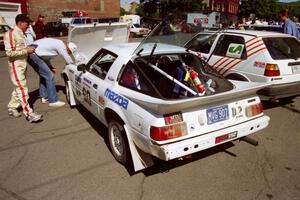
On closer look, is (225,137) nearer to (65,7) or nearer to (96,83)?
(96,83)

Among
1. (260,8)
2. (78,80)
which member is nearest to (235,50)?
(78,80)

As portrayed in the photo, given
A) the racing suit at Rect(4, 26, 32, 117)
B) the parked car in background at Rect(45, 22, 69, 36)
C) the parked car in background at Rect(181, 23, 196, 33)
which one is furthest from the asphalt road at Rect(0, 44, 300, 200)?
the parked car in background at Rect(45, 22, 69, 36)

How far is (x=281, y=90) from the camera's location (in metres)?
5.32

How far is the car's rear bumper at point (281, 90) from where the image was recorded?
17.2 feet

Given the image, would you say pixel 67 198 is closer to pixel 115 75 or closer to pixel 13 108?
pixel 115 75

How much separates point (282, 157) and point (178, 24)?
251 centimetres

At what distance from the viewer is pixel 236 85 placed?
3861 mm

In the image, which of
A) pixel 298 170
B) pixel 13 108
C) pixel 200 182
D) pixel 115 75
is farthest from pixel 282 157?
pixel 13 108

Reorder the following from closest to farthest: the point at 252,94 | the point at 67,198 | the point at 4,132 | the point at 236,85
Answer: the point at 67,198, the point at 252,94, the point at 236,85, the point at 4,132

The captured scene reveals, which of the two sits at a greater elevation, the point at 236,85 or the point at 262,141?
the point at 236,85

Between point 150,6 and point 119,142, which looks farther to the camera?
point 150,6

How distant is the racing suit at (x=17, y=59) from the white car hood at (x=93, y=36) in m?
1.17

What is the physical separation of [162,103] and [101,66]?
2241mm

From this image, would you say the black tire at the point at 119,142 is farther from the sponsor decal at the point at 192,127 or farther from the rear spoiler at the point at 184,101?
the sponsor decal at the point at 192,127
